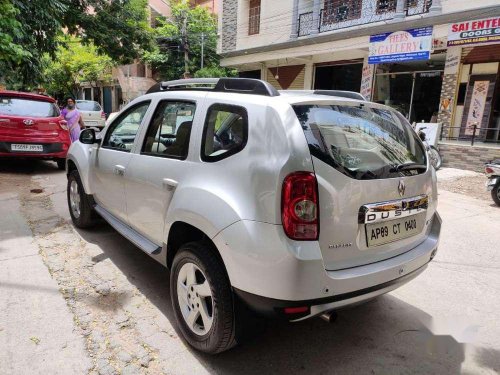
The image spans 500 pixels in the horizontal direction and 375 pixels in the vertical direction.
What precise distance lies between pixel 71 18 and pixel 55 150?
612 cm

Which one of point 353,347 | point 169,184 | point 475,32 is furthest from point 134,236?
point 475,32

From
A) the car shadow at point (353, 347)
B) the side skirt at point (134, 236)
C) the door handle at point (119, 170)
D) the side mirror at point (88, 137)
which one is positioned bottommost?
the car shadow at point (353, 347)

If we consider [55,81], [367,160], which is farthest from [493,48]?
[55,81]

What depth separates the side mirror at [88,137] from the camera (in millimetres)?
4168

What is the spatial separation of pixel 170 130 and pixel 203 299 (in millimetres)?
1324

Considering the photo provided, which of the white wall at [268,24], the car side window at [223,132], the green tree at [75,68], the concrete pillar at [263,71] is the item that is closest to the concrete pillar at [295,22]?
the white wall at [268,24]

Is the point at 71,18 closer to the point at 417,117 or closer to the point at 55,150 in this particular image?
the point at 55,150

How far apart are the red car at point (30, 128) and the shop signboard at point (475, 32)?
34.7 ft

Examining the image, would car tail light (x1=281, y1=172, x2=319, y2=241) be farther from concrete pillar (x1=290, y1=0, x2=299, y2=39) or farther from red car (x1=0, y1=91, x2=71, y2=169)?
concrete pillar (x1=290, y1=0, x2=299, y2=39)

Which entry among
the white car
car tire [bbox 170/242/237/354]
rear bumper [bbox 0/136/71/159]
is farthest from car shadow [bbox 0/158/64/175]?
the white car

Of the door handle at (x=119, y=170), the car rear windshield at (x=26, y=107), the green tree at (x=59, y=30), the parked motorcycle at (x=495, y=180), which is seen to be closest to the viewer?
the door handle at (x=119, y=170)

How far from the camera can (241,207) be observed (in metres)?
2.15

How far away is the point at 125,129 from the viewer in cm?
384

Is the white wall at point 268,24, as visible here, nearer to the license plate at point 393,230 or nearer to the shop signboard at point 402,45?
the shop signboard at point 402,45
